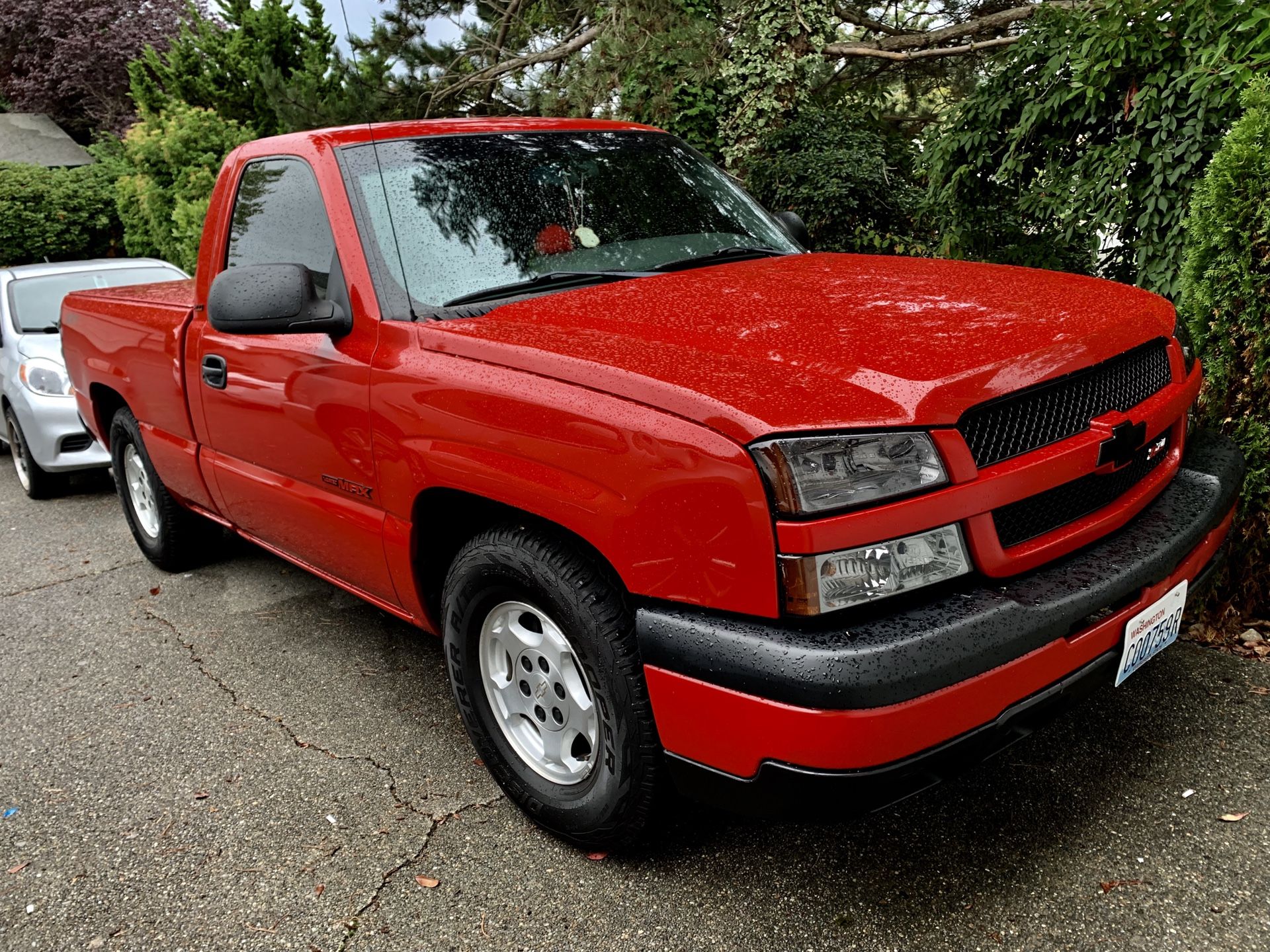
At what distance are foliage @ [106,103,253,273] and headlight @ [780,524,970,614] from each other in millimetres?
12554

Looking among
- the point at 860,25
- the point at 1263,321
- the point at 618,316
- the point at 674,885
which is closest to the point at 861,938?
the point at 674,885

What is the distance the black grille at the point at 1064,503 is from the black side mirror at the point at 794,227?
1766 mm

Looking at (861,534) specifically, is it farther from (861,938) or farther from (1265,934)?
(1265,934)

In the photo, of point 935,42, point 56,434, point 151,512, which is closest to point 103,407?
point 151,512

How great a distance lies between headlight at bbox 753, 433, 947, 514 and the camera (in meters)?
1.91

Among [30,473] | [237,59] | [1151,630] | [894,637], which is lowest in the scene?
[30,473]

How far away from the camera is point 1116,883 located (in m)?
2.36

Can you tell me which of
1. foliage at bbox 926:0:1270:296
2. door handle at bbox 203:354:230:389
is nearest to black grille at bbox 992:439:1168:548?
foliage at bbox 926:0:1270:296

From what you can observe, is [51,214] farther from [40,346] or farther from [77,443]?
[77,443]

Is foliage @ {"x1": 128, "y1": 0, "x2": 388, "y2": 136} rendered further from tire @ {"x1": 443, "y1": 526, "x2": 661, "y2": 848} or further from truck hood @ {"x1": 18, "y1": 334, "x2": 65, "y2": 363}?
tire @ {"x1": 443, "y1": 526, "x2": 661, "y2": 848}

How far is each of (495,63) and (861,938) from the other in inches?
434

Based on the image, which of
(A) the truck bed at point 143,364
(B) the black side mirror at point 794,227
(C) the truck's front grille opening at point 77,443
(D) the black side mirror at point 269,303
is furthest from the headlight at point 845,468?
(C) the truck's front grille opening at point 77,443

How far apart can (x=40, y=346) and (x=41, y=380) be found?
0.31 metres

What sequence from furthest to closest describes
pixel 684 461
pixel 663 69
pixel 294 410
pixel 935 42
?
1. pixel 935 42
2. pixel 663 69
3. pixel 294 410
4. pixel 684 461
